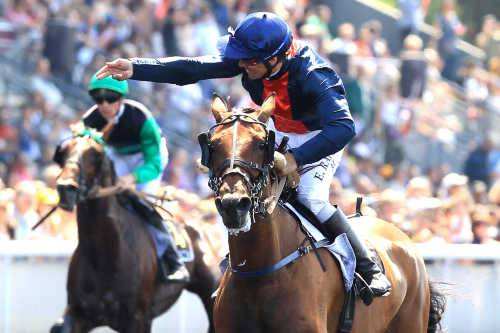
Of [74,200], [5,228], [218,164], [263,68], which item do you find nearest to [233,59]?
[263,68]

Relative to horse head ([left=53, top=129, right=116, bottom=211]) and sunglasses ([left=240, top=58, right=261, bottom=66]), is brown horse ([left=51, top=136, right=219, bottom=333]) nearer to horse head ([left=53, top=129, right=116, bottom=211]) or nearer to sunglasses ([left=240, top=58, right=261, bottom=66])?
horse head ([left=53, top=129, right=116, bottom=211])

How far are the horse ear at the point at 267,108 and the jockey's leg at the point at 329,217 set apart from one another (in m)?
0.65

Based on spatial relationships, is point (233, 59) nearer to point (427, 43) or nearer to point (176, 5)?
point (176, 5)

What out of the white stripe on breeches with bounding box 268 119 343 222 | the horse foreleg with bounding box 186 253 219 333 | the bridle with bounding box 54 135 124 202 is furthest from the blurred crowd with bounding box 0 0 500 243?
the white stripe on breeches with bounding box 268 119 343 222

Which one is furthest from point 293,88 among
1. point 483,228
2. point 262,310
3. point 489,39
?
point 489,39

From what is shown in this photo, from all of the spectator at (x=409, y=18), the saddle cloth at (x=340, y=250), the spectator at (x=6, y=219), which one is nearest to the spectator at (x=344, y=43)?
the spectator at (x=409, y=18)

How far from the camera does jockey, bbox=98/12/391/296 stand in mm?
5852

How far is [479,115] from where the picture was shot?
1695cm

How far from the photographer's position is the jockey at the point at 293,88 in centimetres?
585

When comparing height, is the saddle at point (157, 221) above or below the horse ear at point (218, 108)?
below

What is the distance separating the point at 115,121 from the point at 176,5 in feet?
25.1

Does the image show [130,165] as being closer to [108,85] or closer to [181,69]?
[108,85]

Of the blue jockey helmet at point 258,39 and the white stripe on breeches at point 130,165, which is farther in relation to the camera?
the white stripe on breeches at point 130,165

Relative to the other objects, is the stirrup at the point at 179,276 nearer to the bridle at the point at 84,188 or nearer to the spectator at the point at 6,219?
the bridle at the point at 84,188
